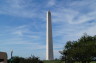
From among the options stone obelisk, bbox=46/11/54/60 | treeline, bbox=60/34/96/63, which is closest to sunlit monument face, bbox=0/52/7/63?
treeline, bbox=60/34/96/63

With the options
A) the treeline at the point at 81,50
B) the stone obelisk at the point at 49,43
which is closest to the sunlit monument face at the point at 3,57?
the treeline at the point at 81,50

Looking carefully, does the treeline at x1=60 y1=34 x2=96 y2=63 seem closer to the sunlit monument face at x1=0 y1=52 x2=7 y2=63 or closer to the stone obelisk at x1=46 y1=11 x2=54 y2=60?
the sunlit monument face at x1=0 y1=52 x2=7 y2=63

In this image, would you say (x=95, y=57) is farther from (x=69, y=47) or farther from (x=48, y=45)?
(x=48, y=45)

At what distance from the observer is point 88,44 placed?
64.6 meters

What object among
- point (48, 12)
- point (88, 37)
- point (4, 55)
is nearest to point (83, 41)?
point (88, 37)

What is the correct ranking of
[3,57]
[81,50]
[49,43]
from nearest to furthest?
[81,50] < [3,57] < [49,43]

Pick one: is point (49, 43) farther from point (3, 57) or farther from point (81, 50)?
point (81, 50)

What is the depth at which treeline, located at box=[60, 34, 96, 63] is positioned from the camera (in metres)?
62.4

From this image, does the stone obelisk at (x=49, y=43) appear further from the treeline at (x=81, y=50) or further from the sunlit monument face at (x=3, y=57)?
the treeline at (x=81, y=50)

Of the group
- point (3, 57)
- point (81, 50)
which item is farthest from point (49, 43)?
point (81, 50)

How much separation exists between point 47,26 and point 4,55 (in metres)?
51.7

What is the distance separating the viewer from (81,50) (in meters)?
62.7

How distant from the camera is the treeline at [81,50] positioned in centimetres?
6244

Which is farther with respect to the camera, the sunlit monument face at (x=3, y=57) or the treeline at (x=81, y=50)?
the sunlit monument face at (x=3, y=57)
